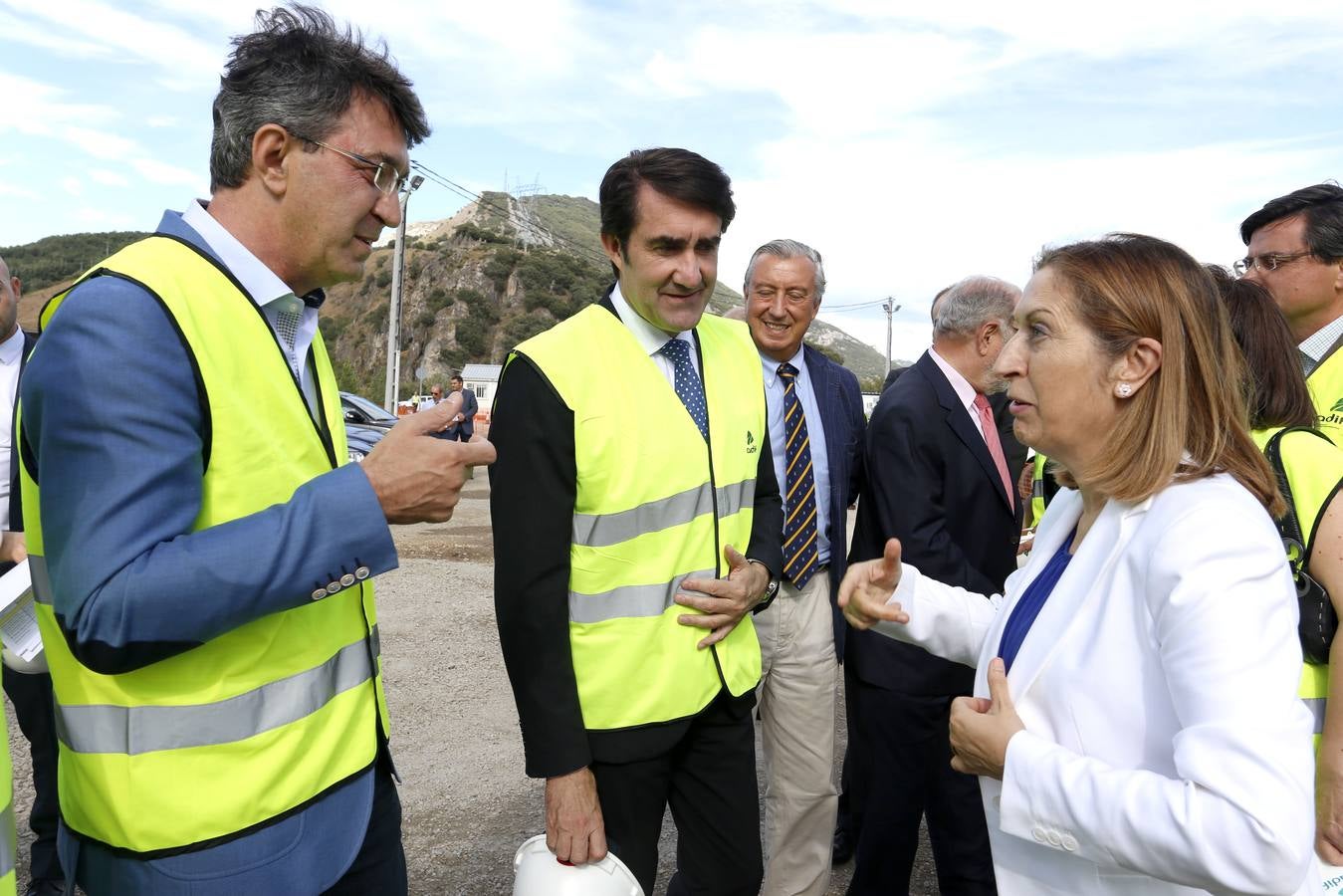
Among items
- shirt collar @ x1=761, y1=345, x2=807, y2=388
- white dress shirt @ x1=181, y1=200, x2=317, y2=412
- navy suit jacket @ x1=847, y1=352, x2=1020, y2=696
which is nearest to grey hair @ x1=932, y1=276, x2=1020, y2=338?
navy suit jacket @ x1=847, y1=352, x2=1020, y2=696

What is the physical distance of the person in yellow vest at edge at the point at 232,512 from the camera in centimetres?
137

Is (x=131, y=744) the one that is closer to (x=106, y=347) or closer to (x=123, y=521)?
(x=123, y=521)

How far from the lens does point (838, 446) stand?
367cm

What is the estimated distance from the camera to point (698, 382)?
256 cm

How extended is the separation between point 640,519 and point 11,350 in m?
2.92

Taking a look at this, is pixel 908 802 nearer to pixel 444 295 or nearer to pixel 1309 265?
pixel 1309 265

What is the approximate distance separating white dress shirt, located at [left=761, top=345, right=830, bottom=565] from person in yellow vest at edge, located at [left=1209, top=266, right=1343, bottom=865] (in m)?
1.65

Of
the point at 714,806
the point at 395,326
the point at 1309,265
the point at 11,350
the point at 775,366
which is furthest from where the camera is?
the point at 395,326

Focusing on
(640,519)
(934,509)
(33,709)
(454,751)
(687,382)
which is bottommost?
(454,751)

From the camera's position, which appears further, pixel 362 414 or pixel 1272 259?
pixel 362 414

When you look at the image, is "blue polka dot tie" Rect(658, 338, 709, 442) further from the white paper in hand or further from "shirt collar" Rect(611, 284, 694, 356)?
the white paper in hand

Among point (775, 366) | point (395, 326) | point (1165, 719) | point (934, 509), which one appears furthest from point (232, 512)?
point (395, 326)

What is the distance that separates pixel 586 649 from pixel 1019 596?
3.35ft

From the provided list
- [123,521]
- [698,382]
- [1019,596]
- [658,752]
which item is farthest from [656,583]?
[123,521]
